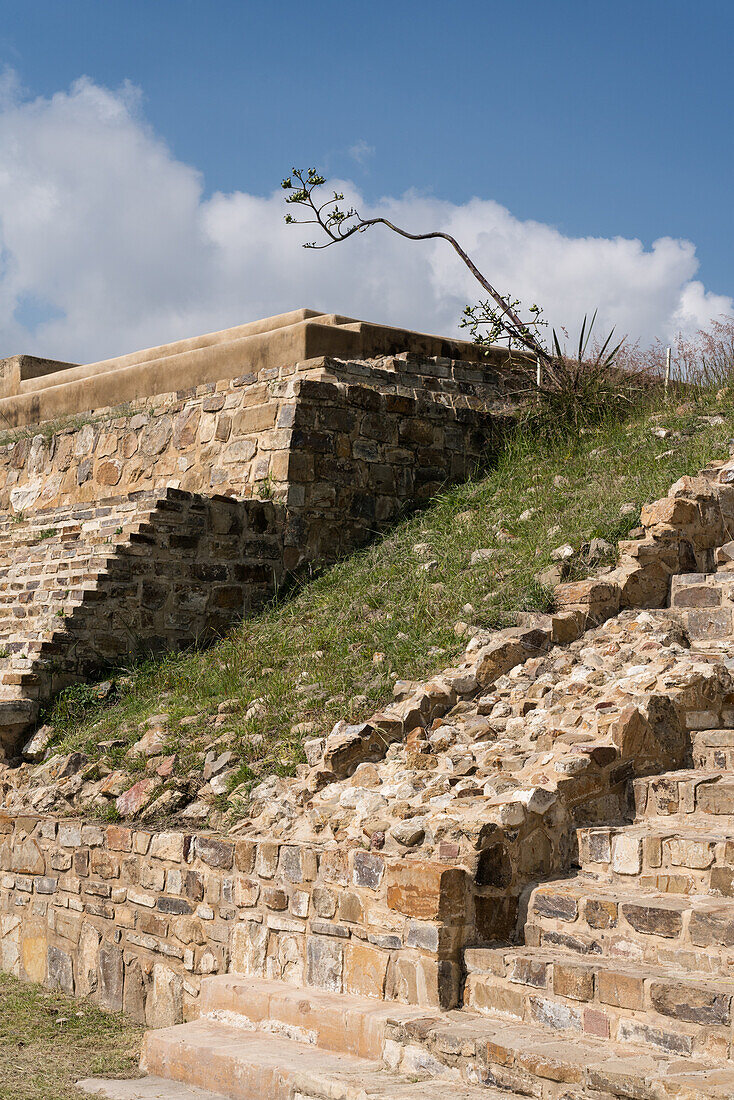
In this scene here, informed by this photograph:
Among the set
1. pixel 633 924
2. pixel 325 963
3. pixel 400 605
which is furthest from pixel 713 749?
pixel 400 605

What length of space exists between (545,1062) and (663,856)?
37.8 inches

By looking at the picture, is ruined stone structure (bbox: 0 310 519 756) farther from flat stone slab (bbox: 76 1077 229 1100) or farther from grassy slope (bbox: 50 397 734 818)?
flat stone slab (bbox: 76 1077 229 1100)

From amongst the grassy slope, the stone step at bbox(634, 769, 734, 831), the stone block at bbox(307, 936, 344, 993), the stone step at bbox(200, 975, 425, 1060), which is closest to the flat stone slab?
the stone step at bbox(200, 975, 425, 1060)

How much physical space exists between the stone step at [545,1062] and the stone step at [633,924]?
0.34 m

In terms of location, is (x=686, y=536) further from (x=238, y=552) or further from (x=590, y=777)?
(x=238, y=552)

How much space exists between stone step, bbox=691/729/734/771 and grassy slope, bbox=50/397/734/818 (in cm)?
148

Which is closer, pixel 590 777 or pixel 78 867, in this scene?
pixel 590 777

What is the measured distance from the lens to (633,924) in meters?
3.88

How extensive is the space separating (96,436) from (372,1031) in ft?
23.7

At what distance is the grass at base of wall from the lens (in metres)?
4.48

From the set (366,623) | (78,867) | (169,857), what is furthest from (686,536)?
(78,867)

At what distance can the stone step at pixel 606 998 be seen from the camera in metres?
3.41

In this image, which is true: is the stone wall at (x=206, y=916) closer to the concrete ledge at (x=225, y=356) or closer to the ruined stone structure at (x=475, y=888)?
the ruined stone structure at (x=475, y=888)

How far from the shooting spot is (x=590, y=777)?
179 inches
